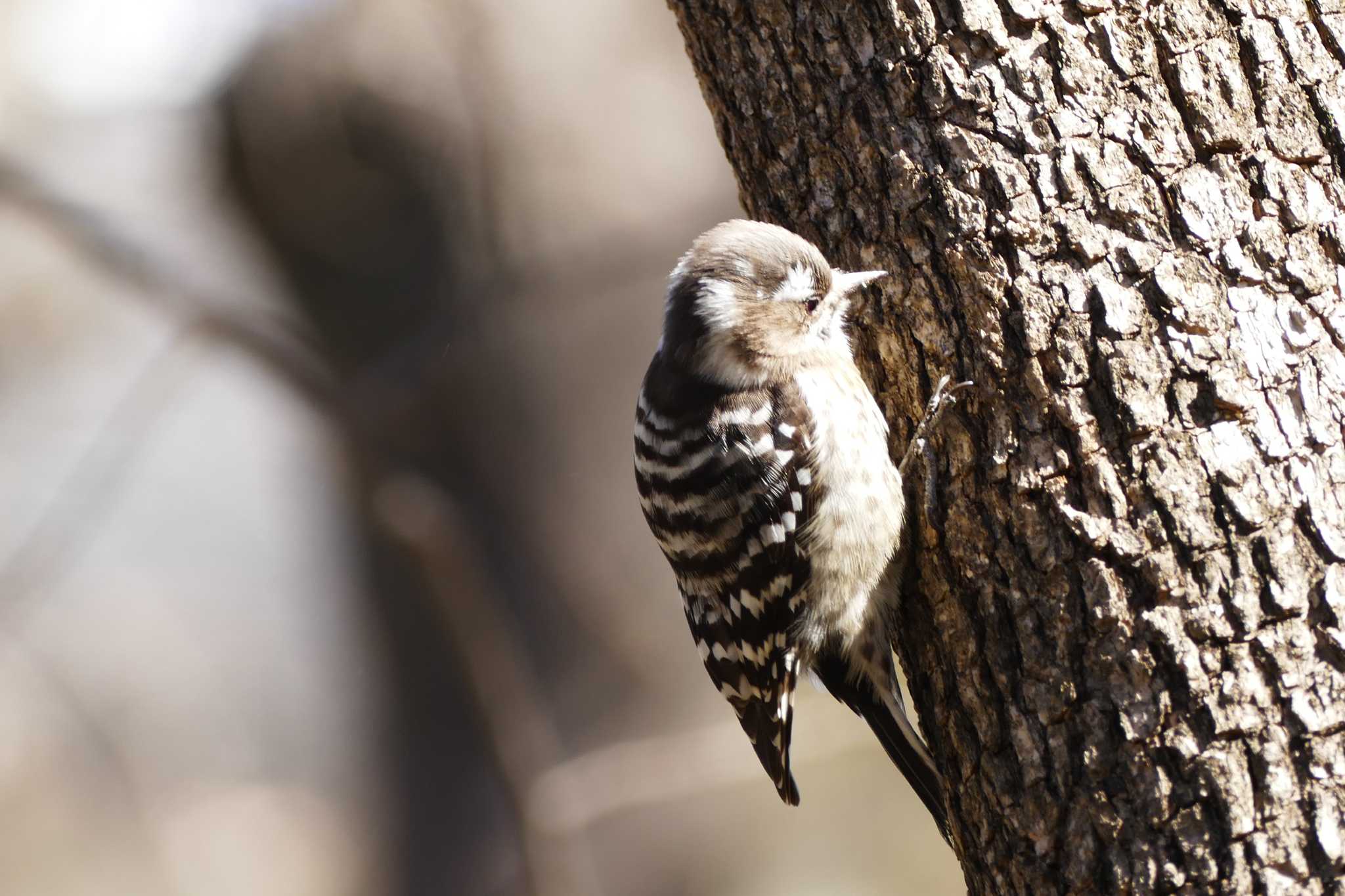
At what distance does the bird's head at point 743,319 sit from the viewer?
3.27 meters

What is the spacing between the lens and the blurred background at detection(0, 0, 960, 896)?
244 inches

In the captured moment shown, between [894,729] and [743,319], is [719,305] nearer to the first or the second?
[743,319]

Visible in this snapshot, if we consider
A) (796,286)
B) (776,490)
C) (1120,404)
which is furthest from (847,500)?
(1120,404)

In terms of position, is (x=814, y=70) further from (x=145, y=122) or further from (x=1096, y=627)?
(x=145, y=122)

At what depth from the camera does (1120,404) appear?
2.30 m

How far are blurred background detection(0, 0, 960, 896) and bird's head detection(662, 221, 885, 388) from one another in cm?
287

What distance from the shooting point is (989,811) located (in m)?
2.37

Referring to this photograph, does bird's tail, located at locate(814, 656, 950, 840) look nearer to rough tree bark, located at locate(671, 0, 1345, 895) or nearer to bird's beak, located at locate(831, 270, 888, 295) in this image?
rough tree bark, located at locate(671, 0, 1345, 895)

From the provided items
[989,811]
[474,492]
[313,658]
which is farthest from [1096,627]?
[313,658]

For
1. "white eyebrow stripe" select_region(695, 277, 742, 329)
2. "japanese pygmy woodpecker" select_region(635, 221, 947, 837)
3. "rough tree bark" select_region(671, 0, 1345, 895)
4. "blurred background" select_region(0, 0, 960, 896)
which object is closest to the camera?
"rough tree bark" select_region(671, 0, 1345, 895)

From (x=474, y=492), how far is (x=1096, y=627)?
4678mm

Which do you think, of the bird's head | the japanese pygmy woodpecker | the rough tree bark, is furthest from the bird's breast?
the rough tree bark

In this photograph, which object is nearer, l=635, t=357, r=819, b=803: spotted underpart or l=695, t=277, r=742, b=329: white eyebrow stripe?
l=635, t=357, r=819, b=803: spotted underpart

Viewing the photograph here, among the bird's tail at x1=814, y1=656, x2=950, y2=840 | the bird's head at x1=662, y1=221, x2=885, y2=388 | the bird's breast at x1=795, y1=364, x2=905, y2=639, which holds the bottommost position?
the bird's tail at x1=814, y1=656, x2=950, y2=840
